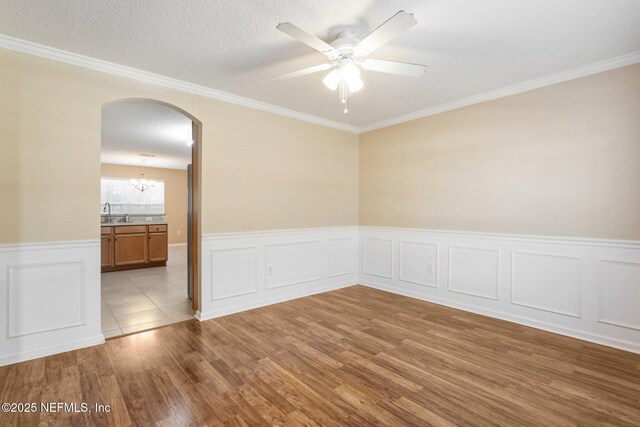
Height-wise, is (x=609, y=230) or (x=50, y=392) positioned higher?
(x=609, y=230)

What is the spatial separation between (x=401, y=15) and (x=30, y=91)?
9.80ft

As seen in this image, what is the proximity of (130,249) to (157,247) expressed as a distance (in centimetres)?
50

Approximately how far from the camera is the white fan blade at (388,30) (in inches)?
65.5

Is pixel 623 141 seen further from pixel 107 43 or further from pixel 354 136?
pixel 107 43

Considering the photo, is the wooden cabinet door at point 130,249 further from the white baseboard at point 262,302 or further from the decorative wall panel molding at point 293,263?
the decorative wall panel molding at point 293,263

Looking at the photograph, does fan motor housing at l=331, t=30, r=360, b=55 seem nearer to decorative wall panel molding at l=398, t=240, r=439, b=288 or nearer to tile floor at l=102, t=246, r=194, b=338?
decorative wall panel molding at l=398, t=240, r=439, b=288

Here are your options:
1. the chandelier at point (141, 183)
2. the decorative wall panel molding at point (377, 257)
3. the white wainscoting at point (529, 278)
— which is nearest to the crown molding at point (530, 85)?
the white wainscoting at point (529, 278)

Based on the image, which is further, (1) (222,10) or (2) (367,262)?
(2) (367,262)

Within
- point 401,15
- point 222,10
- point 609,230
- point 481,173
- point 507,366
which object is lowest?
point 507,366

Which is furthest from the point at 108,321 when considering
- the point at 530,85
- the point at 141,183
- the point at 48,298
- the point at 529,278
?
the point at 141,183

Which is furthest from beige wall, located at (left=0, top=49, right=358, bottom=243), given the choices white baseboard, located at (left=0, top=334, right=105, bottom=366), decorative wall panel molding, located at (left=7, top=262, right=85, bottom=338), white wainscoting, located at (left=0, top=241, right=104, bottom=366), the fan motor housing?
the fan motor housing

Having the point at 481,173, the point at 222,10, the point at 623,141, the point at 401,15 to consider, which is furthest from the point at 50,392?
the point at 623,141

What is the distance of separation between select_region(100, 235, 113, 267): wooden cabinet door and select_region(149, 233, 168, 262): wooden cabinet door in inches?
27.6

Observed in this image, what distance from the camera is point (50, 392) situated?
Result: 207 centimetres
